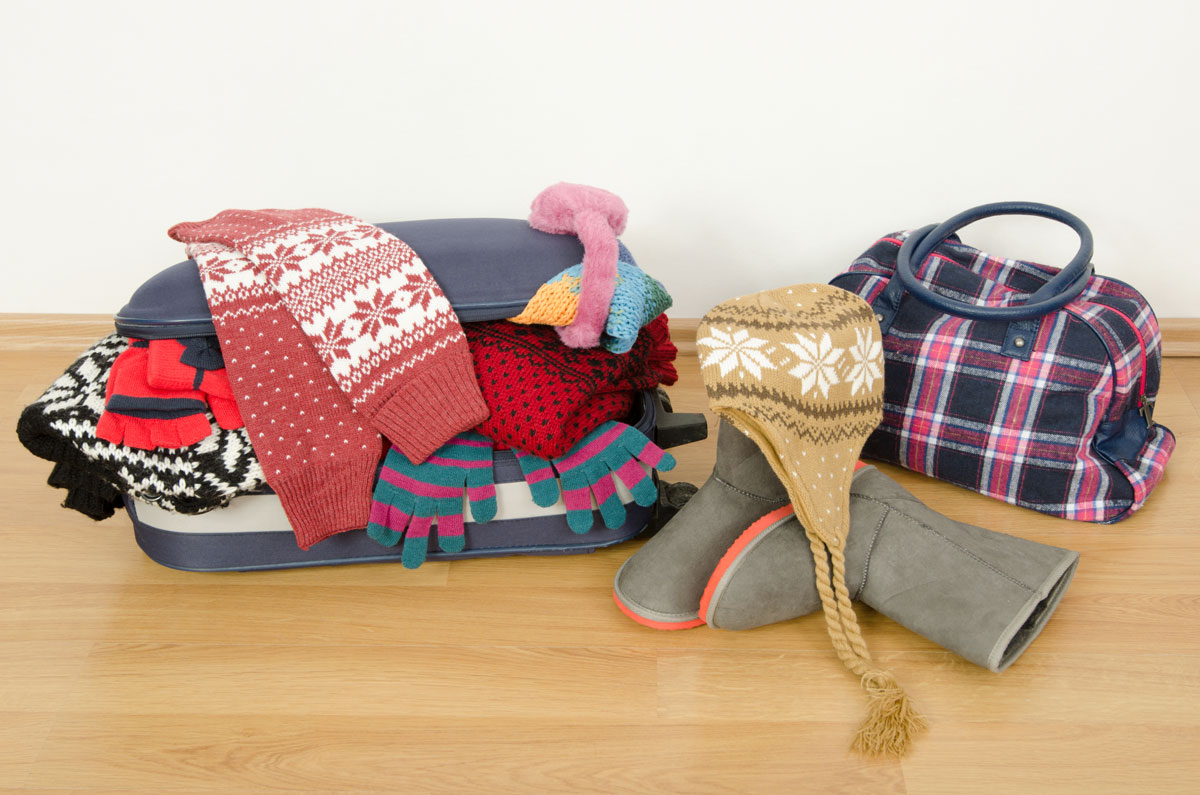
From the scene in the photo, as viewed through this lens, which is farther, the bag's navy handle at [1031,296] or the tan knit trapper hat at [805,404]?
the bag's navy handle at [1031,296]

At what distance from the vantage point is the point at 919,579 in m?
0.91

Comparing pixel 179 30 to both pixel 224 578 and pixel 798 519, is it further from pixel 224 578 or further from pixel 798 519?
pixel 798 519

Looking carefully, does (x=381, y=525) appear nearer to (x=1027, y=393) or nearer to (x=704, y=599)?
(x=704, y=599)

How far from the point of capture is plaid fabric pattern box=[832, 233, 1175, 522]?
106 centimetres

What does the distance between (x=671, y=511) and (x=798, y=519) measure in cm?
19

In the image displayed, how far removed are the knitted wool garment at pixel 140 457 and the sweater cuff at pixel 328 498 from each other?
0.14 feet

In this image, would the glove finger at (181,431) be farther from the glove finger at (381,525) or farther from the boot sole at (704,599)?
the boot sole at (704,599)

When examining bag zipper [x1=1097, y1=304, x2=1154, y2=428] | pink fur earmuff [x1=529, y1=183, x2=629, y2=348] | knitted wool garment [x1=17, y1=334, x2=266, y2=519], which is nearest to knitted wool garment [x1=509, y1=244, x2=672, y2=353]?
pink fur earmuff [x1=529, y1=183, x2=629, y2=348]

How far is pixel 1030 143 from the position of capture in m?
1.32

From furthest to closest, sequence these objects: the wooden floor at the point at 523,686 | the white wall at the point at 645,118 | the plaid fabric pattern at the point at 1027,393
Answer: the white wall at the point at 645,118 < the plaid fabric pattern at the point at 1027,393 < the wooden floor at the point at 523,686

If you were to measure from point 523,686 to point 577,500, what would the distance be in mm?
205

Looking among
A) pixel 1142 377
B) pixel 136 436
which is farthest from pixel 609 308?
pixel 1142 377

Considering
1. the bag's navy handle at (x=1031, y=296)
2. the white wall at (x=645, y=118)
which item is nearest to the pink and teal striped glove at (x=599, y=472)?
the bag's navy handle at (x=1031, y=296)

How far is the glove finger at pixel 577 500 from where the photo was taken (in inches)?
38.3
